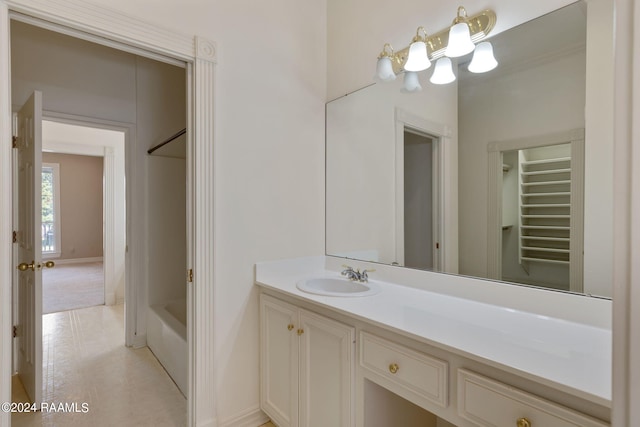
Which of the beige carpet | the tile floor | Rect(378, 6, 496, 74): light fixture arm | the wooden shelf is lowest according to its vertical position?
the tile floor

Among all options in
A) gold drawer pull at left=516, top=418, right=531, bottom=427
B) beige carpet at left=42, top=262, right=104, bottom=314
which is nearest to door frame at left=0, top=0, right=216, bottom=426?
gold drawer pull at left=516, top=418, right=531, bottom=427

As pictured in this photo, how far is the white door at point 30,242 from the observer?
1.98m

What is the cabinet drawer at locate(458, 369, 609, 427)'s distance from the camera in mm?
813

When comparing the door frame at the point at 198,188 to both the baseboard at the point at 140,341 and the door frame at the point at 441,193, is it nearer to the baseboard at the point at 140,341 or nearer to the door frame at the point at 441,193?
the door frame at the point at 441,193

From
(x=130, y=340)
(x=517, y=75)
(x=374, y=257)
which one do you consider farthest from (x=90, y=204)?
(x=517, y=75)

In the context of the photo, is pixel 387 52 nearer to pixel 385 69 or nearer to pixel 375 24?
pixel 385 69

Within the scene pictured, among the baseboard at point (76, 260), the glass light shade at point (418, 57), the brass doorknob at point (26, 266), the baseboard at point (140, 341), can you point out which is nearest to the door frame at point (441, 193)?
the glass light shade at point (418, 57)

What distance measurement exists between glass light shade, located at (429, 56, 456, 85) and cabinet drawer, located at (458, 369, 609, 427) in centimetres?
136

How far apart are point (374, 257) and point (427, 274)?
406 millimetres

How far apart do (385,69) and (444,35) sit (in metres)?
0.34

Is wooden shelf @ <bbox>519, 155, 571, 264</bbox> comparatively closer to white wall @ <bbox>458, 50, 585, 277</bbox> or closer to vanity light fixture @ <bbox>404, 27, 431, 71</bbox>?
white wall @ <bbox>458, 50, 585, 277</bbox>

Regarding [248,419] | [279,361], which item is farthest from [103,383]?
[279,361]

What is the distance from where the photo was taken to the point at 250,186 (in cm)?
188

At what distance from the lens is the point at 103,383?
7.63ft
